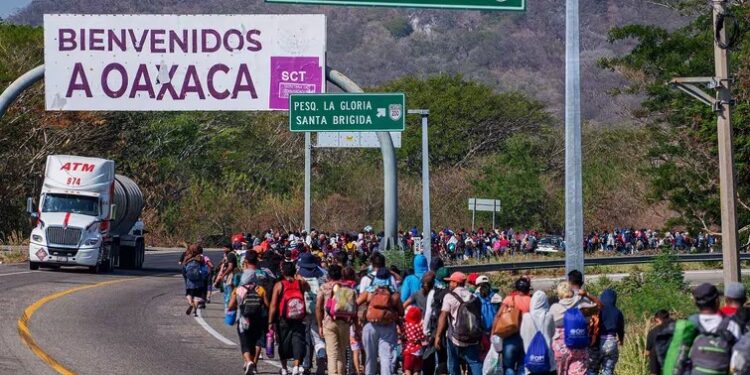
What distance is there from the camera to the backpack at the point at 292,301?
59.5 ft

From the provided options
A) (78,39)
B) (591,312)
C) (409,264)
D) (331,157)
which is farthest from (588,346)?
(331,157)

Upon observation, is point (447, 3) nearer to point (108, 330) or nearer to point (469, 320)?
point (469, 320)

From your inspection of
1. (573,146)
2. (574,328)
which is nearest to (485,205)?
(573,146)

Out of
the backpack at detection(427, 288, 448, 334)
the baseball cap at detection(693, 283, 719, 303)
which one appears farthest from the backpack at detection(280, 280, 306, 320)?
the baseball cap at detection(693, 283, 719, 303)

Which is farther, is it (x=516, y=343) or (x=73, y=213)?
(x=73, y=213)

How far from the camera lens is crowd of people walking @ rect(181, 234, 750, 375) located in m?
15.7

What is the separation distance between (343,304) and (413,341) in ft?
3.23

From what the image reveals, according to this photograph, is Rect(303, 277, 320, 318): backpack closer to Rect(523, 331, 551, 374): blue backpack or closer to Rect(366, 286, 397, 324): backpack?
Rect(366, 286, 397, 324): backpack

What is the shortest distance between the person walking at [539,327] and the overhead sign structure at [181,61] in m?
19.5

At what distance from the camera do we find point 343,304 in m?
17.6

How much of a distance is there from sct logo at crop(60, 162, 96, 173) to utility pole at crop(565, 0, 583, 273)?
23.7 metres

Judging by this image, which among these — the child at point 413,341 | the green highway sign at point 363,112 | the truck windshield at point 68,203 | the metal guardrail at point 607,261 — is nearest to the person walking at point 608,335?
the child at point 413,341

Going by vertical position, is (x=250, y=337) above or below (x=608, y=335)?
below

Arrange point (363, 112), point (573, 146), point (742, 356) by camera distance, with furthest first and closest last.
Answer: point (363, 112) < point (573, 146) < point (742, 356)
